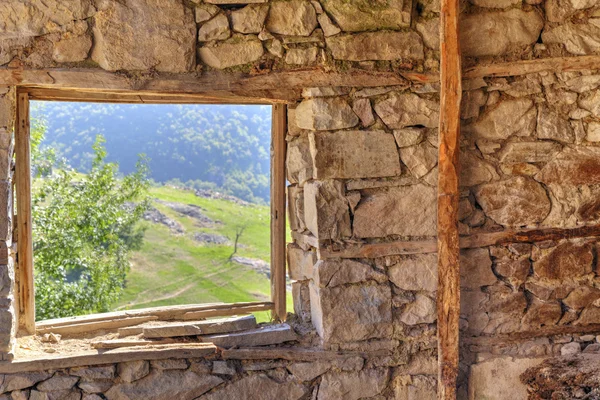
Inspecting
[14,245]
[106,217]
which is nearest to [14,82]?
[14,245]

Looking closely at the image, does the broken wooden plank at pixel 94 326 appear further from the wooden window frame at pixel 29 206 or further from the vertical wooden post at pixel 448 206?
the vertical wooden post at pixel 448 206

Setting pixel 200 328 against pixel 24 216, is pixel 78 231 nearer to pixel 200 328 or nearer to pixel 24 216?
pixel 24 216

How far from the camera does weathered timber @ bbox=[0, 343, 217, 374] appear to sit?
2848 mm

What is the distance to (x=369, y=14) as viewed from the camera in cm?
312

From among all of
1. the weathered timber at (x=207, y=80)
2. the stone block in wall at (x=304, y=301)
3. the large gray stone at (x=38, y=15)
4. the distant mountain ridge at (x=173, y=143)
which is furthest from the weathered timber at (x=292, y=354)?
the distant mountain ridge at (x=173, y=143)

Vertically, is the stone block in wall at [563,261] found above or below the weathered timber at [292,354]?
above

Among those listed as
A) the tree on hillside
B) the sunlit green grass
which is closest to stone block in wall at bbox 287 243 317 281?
the tree on hillside

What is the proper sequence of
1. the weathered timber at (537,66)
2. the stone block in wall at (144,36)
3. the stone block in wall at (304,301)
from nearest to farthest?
the stone block in wall at (144,36) → the weathered timber at (537,66) → the stone block in wall at (304,301)

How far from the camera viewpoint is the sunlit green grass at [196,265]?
1056 cm

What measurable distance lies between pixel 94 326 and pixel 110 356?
47cm

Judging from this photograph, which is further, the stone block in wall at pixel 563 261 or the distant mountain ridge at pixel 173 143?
the distant mountain ridge at pixel 173 143

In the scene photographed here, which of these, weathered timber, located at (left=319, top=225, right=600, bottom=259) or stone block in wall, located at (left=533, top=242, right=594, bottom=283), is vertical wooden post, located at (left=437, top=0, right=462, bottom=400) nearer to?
weathered timber, located at (left=319, top=225, right=600, bottom=259)

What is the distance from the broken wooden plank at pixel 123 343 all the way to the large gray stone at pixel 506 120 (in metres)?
2.18

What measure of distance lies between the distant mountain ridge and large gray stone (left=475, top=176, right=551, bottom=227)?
11.2 m
